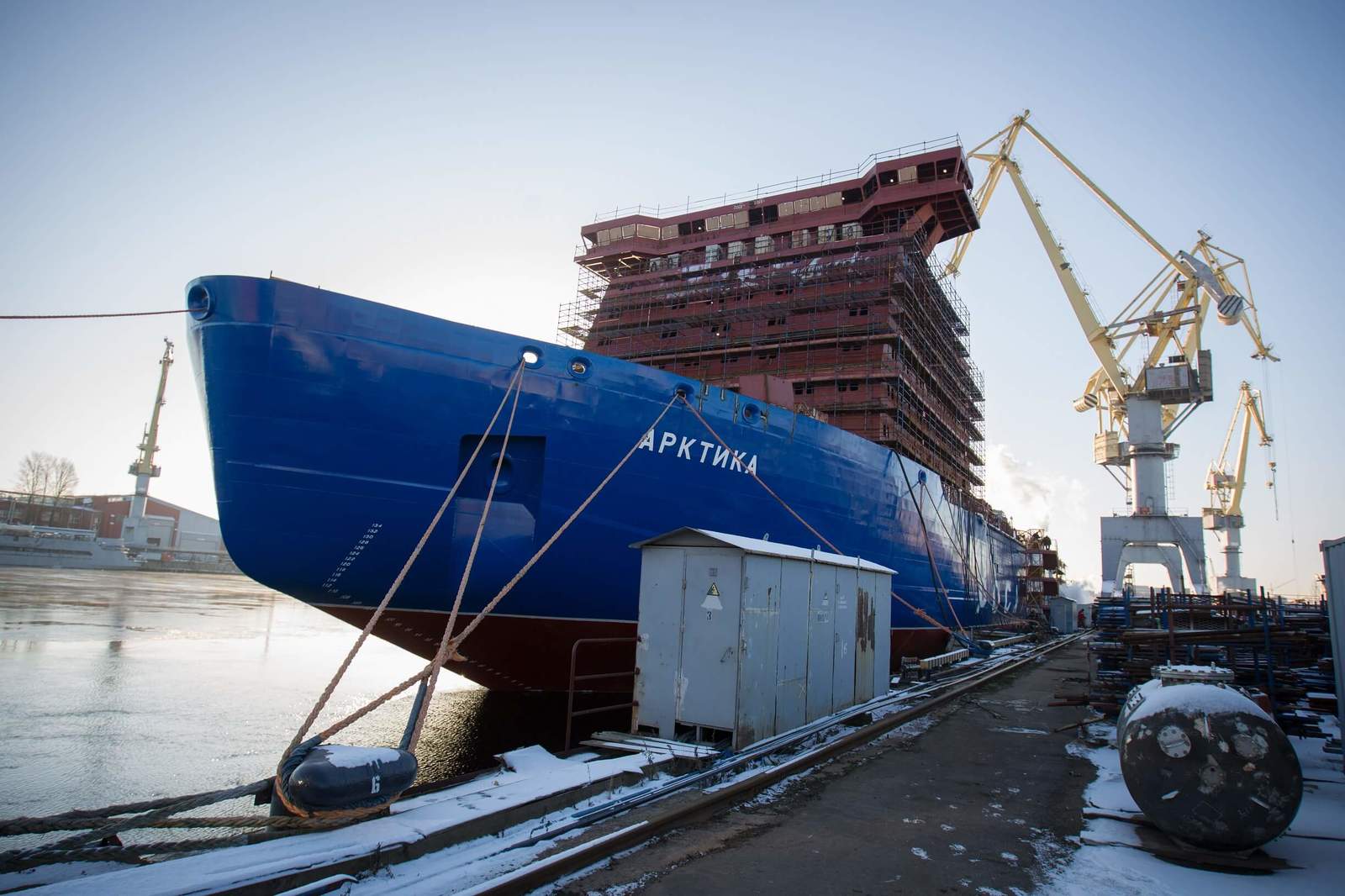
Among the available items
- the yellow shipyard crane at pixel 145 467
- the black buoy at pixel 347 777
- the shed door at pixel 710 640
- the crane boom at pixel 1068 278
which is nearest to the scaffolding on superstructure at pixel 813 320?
the crane boom at pixel 1068 278

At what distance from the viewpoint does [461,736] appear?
30.6 ft

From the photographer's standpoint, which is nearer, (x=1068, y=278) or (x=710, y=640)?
(x=710, y=640)

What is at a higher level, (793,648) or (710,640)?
(710,640)

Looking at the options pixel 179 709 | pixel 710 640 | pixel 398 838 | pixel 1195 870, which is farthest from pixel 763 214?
Answer: pixel 398 838

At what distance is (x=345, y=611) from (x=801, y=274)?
53.4ft

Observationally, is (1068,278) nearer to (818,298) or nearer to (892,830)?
(818,298)

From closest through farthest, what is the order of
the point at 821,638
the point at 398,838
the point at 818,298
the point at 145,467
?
the point at 398,838 → the point at 821,638 → the point at 818,298 → the point at 145,467

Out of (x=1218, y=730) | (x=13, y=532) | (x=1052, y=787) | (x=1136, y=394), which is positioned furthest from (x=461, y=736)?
(x=13, y=532)

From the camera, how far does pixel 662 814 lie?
5.02m

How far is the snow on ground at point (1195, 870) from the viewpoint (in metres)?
4.03

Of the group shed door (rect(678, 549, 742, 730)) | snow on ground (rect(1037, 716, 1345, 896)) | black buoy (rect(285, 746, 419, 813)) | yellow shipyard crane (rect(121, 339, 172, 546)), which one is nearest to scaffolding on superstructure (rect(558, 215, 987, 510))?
shed door (rect(678, 549, 742, 730))

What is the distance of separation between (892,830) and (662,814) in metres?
1.68

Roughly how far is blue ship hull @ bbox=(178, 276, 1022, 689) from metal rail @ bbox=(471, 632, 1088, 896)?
140 inches

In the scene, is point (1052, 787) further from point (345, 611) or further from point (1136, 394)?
point (1136, 394)
